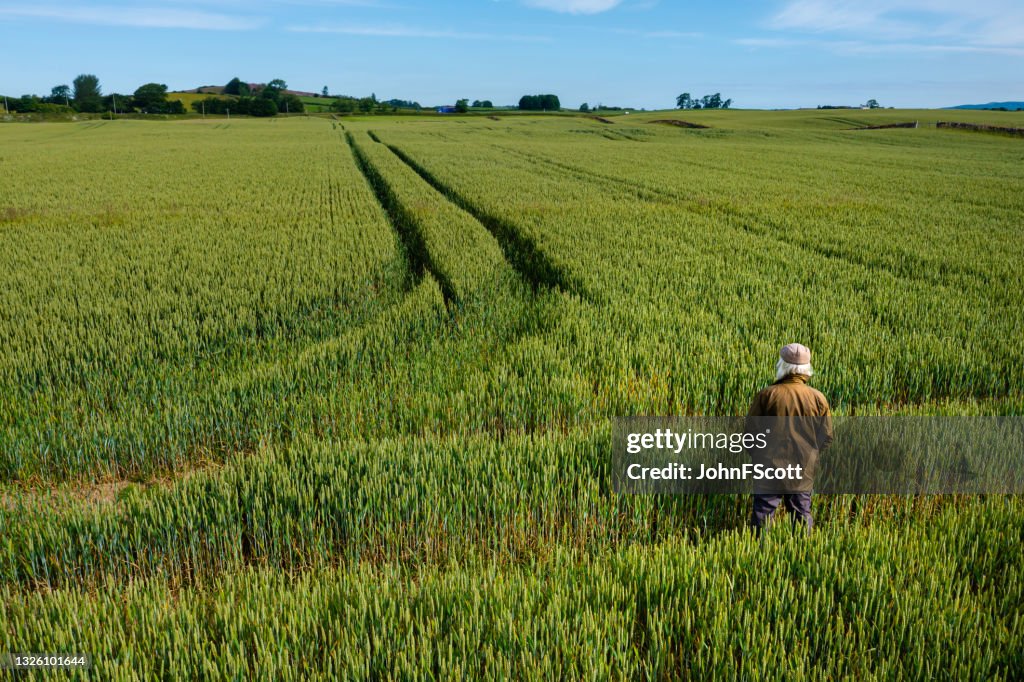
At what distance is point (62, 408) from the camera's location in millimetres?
6465

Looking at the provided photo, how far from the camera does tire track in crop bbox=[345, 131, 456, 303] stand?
1192cm

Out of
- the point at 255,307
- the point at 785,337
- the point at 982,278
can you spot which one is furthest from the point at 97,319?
the point at 982,278

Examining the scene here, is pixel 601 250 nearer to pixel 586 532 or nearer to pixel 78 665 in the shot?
pixel 586 532

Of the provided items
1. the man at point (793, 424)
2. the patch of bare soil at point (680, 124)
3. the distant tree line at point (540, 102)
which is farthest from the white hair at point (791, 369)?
the distant tree line at point (540, 102)

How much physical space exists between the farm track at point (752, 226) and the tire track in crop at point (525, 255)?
5.38 m

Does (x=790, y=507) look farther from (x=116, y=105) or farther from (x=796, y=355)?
(x=116, y=105)

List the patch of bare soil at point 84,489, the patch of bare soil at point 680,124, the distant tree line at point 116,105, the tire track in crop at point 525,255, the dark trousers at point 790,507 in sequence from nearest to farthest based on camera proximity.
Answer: the dark trousers at point 790,507, the patch of bare soil at point 84,489, the tire track in crop at point 525,255, the patch of bare soil at point 680,124, the distant tree line at point 116,105

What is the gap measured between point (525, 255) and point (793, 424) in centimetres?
1000

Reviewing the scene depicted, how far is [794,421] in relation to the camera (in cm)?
401

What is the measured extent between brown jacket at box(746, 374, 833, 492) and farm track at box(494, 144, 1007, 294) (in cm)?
839

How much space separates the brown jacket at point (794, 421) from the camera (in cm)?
400

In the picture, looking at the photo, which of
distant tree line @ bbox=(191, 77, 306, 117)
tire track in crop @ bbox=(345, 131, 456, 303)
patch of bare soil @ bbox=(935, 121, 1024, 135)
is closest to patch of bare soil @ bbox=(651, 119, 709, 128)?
patch of bare soil @ bbox=(935, 121, 1024, 135)

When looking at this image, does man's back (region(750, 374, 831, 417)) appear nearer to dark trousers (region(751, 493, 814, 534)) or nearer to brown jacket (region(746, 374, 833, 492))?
brown jacket (region(746, 374, 833, 492))

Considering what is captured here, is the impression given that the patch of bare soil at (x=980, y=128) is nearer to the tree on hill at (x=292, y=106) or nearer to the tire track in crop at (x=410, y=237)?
the tire track in crop at (x=410, y=237)
